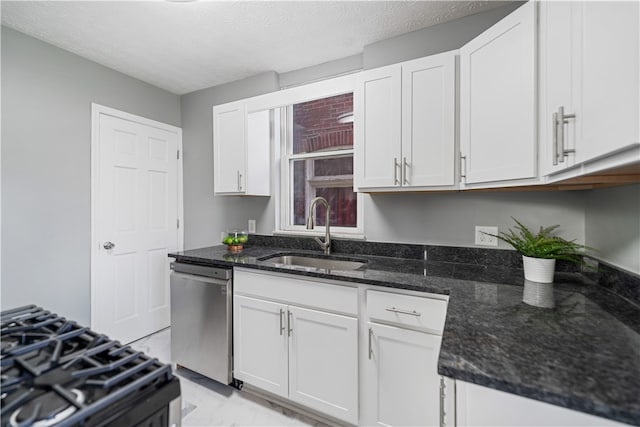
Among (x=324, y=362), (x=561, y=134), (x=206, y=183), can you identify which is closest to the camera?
(x=561, y=134)

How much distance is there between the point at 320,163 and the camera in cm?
246

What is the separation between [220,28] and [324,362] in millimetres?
2239

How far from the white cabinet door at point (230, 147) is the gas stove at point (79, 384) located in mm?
1703

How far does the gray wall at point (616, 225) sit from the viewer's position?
1.12 metres

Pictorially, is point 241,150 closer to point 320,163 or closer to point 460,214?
point 320,163

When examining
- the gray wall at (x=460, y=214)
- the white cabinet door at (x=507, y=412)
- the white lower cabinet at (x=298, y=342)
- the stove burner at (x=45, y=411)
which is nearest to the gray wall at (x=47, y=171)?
the white lower cabinet at (x=298, y=342)

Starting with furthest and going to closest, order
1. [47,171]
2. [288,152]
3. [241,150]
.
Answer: [288,152] < [241,150] < [47,171]

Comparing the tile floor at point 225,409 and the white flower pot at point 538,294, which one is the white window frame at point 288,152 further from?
the tile floor at point 225,409

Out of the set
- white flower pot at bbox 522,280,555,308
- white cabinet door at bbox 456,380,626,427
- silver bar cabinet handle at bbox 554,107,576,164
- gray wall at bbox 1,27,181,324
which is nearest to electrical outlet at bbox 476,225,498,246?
white flower pot at bbox 522,280,555,308

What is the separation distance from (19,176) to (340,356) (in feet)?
8.04

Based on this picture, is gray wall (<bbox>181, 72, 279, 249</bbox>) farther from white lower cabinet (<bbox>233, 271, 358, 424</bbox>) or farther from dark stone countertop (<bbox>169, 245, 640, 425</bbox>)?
dark stone countertop (<bbox>169, 245, 640, 425</bbox>)

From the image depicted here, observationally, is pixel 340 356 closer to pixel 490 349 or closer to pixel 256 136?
pixel 490 349

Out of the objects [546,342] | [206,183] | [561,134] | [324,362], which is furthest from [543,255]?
[206,183]

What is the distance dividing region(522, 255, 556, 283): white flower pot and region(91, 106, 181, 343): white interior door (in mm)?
3068
